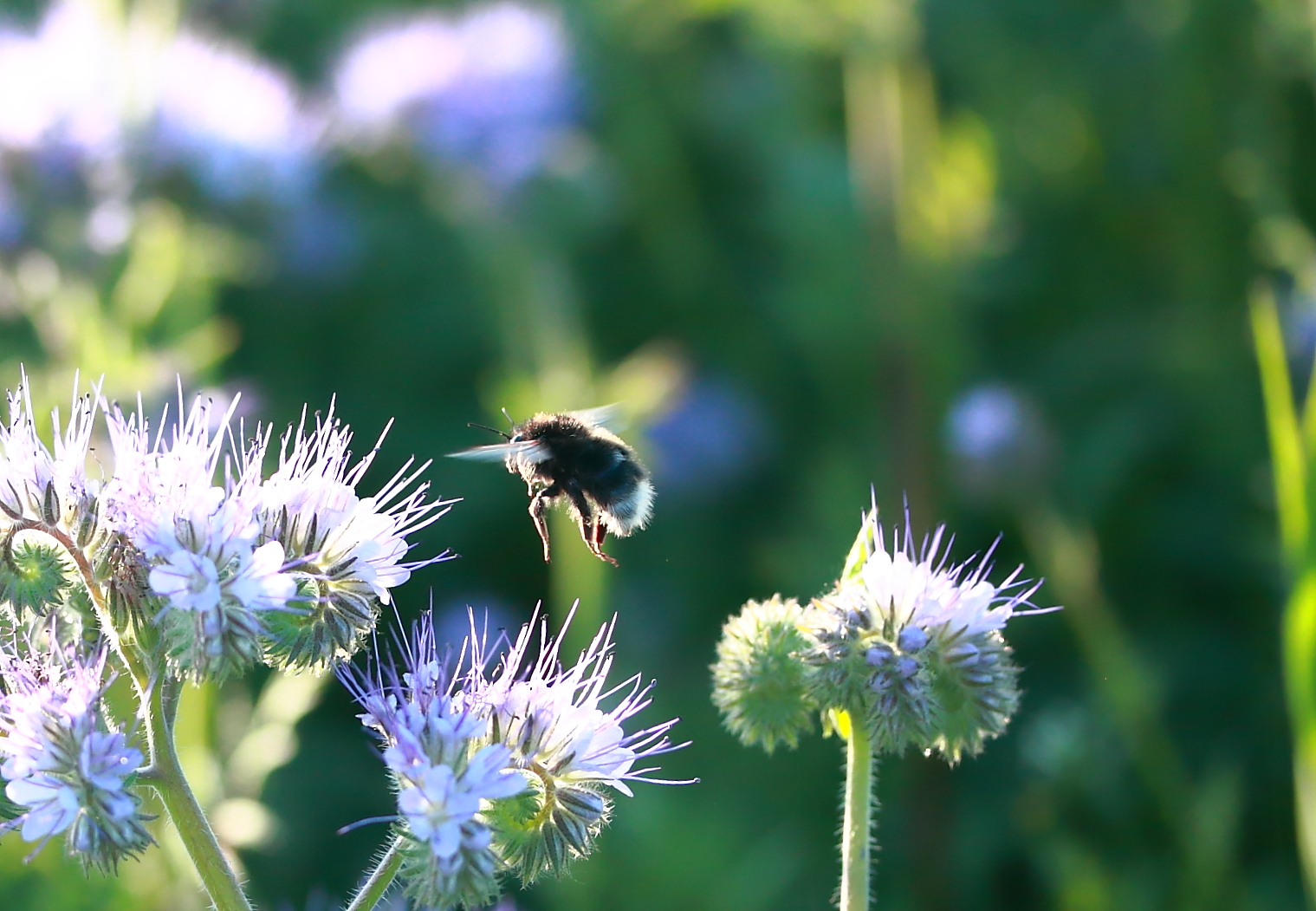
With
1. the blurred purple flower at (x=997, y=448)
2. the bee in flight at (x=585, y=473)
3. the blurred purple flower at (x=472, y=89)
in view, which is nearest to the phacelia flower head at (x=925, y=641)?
the bee in flight at (x=585, y=473)

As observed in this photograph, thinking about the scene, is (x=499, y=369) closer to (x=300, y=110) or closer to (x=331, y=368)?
(x=331, y=368)

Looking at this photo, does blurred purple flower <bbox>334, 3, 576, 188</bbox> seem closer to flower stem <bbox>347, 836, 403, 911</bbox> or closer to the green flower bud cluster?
the green flower bud cluster

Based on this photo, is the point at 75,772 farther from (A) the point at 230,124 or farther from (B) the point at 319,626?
(A) the point at 230,124

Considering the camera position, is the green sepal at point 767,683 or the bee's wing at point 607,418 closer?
the green sepal at point 767,683

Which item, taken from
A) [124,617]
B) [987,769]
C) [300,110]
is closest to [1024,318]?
[987,769]

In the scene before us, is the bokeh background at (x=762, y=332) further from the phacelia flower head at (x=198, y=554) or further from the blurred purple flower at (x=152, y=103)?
the phacelia flower head at (x=198, y=554)

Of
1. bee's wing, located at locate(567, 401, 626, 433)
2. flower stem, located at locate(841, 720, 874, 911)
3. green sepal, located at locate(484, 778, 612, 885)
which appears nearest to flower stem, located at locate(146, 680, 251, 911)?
green sepal, located at locate(484, 778, 612, 885)
